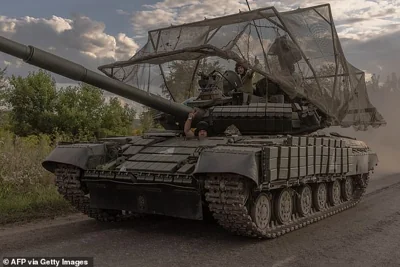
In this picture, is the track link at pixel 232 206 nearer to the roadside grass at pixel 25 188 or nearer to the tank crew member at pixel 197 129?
the tank crew member at pixel 197 129

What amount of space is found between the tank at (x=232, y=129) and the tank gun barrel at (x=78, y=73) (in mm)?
18

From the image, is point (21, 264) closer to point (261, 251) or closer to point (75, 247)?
point (75, 247)

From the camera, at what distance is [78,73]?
7363 millimetres

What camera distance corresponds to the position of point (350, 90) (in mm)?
11375

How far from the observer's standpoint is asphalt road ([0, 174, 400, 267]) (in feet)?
21.6

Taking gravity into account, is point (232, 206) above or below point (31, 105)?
below

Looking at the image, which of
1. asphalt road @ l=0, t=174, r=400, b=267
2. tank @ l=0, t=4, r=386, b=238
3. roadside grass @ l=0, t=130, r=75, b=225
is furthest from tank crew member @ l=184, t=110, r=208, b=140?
roadside grass @ l=0, t=130, r=75, b=225

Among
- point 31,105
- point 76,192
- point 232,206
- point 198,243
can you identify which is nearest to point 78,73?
point 76,192

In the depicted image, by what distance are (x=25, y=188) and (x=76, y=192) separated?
333 cm

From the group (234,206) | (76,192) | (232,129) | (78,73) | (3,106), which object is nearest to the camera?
(234,206)

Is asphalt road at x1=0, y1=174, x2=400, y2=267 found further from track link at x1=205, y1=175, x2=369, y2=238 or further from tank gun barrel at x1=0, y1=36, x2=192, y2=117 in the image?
tank gun barrel at x1=0, y1=36, x2=192, y2=117

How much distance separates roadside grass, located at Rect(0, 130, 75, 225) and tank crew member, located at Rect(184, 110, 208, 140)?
3447 mm

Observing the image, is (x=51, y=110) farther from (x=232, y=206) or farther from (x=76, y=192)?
(x=232, y=206)

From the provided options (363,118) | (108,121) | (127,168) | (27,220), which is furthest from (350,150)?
(108,121)
